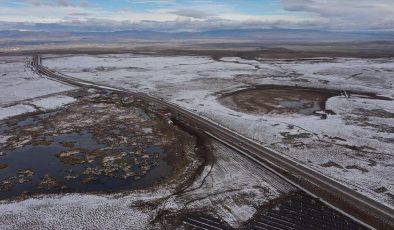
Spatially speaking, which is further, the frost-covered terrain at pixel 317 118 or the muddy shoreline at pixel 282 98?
the muddy shoreline at pixel 282 98

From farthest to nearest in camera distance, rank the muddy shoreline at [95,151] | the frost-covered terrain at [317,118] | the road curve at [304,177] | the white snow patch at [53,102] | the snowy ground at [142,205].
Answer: the white snow patch at [53,102]
the frost-covered terrain at [317,118]
the muddy shoreline at [95,151]
the road curve at [304,177]
the snowy ground at [142,205]

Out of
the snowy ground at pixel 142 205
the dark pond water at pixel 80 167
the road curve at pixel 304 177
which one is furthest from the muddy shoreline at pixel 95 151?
the road curve at pixel 304 177

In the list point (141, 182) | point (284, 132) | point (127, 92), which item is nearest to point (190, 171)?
point (141, 182)

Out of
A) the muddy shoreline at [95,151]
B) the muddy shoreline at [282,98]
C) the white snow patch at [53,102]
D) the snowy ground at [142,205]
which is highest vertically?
the muddy shoreline at [282,98]

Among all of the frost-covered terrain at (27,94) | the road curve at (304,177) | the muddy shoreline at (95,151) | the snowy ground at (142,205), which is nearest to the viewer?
the snowy ground at (142,205)

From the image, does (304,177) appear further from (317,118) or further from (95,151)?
(95,151)

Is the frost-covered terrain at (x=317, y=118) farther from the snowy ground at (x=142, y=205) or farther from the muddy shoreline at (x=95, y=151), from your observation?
the muddy shoreline at (x=95, y=151)

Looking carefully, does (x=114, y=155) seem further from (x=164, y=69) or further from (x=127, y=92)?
(x=164, y=69)
